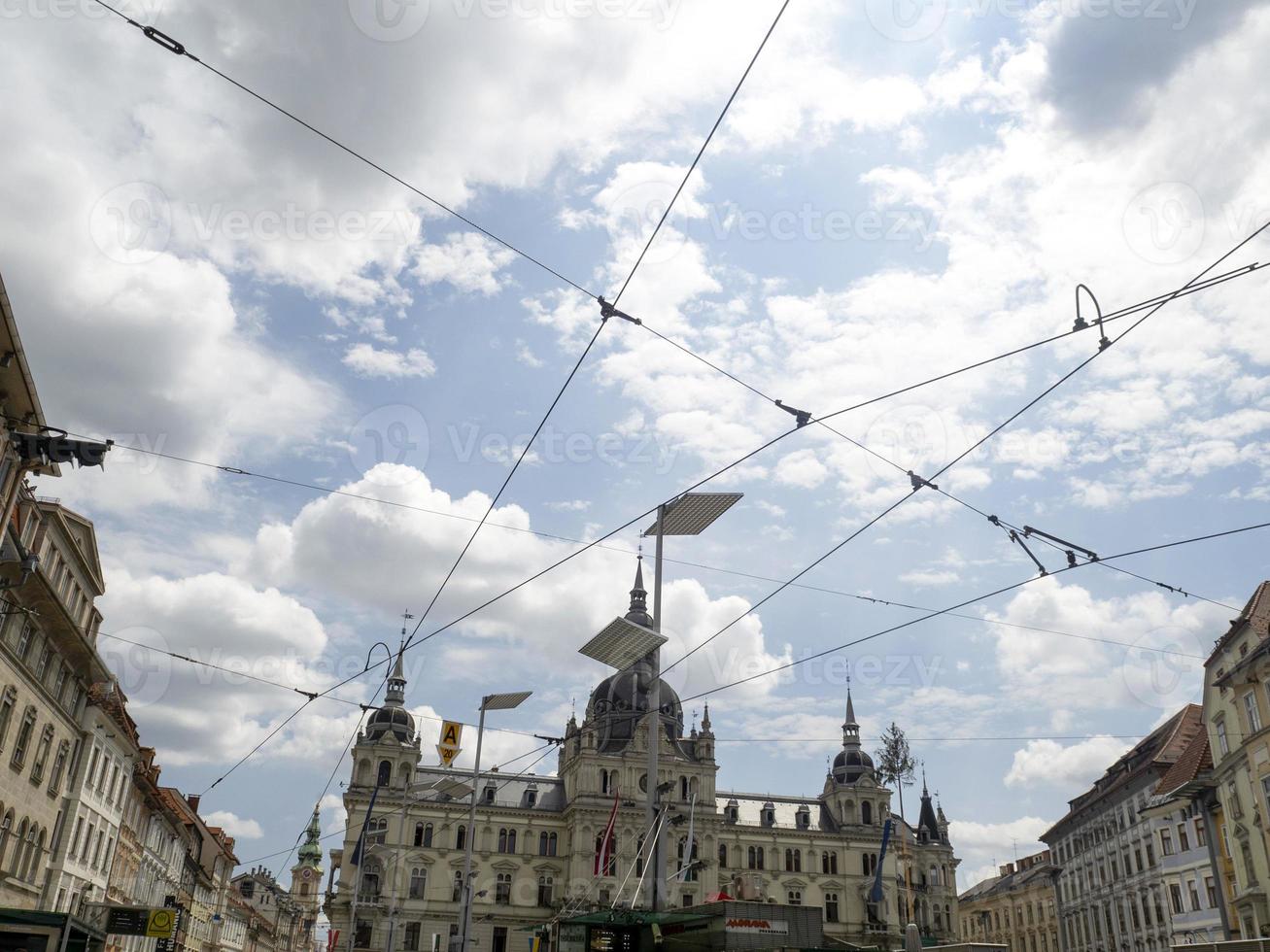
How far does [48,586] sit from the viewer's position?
28.9 metres

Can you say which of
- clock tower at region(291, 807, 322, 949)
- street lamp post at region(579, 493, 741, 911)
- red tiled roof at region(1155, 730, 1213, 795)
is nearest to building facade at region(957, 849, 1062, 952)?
red tiled roof at region(1155, 730, 1213, 795)

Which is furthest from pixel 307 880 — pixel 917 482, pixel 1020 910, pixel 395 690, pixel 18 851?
pixel 917 482

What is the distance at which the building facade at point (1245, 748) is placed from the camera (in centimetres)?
3444

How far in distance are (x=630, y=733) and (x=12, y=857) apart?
61188mm

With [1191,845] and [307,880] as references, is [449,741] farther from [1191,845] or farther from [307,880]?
[307,880]

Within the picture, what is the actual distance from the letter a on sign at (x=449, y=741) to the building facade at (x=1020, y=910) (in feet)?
168

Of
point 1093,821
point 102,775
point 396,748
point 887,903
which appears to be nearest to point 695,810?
point 887,903

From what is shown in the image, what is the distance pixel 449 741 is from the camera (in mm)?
31344

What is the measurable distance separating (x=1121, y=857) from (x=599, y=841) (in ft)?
127

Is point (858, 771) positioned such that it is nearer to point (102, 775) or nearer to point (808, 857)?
point (808, 857)

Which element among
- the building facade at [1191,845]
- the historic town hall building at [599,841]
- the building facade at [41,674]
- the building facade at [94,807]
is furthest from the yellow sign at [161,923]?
the historic town hall building at [599,841]

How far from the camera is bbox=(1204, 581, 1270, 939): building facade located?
113 feet

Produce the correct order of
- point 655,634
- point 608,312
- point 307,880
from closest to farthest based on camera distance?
point 608,312 → point 655,634 → point 307,880

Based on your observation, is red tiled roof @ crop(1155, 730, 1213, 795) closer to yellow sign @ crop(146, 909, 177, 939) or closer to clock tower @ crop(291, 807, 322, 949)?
yellow sign @ crop(146, 909, 177, 939)
